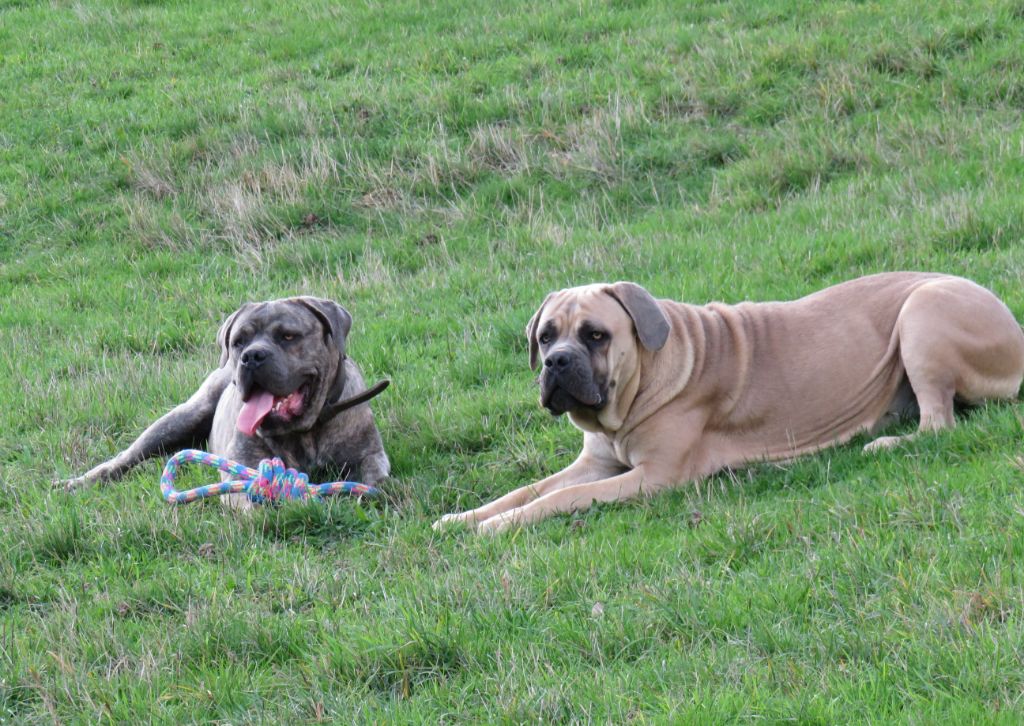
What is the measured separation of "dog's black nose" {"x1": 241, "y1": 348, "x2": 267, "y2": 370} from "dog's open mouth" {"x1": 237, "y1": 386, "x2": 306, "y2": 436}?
0.60 ft

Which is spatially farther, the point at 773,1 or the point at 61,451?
the point at 773,1

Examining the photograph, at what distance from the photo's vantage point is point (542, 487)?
20.4 ft

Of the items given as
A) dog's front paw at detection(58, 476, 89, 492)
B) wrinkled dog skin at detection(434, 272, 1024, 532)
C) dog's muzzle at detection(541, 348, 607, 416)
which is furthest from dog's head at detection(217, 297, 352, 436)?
dog's muzzle at detection(541, 348, 607, 416)

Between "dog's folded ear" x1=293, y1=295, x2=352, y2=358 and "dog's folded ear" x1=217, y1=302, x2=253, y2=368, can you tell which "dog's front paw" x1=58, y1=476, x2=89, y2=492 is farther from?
"dog's folded ear" x1=293, y1=295, x2=352, y2=358

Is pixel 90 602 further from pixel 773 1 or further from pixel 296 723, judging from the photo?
pixel 773 1

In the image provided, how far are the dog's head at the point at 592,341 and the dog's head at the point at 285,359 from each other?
1.24 metres

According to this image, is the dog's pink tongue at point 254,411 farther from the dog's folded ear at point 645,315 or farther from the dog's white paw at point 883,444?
the dog's white paw at point 883,444

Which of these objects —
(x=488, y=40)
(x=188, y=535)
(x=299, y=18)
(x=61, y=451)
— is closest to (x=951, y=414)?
(x=188, y=535)

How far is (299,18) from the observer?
56.9ft

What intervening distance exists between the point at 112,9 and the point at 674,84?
32.7 ft

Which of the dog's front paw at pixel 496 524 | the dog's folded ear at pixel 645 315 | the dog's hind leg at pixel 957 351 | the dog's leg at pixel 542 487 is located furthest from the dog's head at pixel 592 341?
the dog's hind leg at pixel 957 351

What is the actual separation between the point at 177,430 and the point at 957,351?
4.35 meters

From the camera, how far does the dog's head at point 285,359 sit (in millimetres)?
6426

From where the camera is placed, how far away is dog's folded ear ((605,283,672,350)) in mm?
6121
